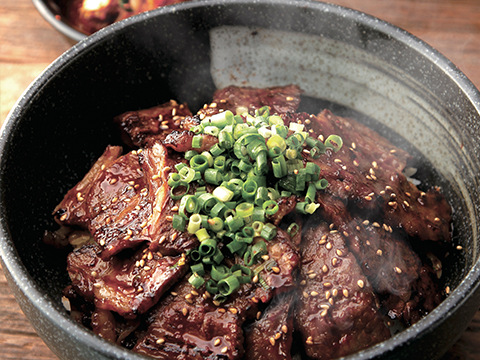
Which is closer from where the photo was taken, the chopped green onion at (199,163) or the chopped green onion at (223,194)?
the chopped green onion at (223,194)

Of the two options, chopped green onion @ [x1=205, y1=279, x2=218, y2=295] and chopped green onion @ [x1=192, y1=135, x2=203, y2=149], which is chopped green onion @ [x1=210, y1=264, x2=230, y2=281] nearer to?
chopped green onion @ [x1=205, y1=279, x2=218, y2=295]

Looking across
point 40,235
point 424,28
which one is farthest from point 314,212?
point 424,28

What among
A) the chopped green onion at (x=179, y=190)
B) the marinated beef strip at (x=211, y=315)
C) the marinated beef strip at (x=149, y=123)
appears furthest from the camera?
the marinated beef strip at (x=149, y=123)

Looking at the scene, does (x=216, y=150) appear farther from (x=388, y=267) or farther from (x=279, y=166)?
(x=388, y=267)

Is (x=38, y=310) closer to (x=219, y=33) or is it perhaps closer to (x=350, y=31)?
(x=219, y=33)

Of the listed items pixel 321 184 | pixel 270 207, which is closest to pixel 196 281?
pixel 270 207

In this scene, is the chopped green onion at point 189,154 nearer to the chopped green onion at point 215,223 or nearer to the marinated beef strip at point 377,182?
the chopped green onion at point 215,223

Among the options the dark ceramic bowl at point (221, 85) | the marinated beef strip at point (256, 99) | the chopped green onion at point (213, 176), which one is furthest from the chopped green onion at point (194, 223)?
the marinated beef strip at point (256, 99)
